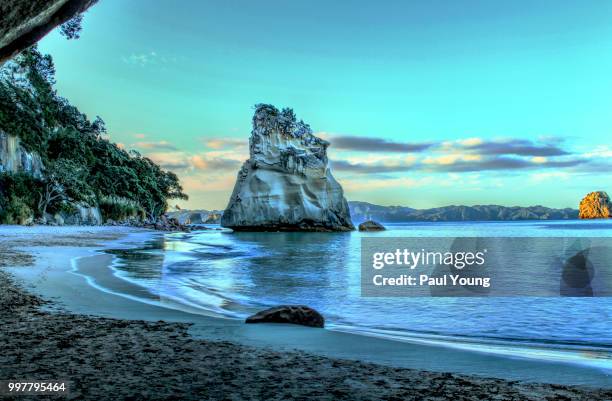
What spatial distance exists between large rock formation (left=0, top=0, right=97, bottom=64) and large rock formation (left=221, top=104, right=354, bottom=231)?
2211 inches

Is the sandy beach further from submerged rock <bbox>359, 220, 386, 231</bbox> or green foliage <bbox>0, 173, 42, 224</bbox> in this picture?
submerged rock <bbox>359, 220, 386, 231</bbox>

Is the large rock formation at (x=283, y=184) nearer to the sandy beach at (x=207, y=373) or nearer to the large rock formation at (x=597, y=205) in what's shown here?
the sandy beach at (x=207, y=373)

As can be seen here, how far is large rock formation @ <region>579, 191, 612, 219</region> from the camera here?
143 meters

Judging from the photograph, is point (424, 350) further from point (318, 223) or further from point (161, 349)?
point (318, 223)

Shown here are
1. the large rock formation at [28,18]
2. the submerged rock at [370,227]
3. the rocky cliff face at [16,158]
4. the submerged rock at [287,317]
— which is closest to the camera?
the large rock formation at [28,18]

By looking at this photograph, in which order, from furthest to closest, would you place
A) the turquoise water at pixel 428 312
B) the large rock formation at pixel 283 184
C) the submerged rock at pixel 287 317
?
the large rock formation at pixel 283 184
the turquoise water at pixel 428 312
the submerged rock at pixel 287 317

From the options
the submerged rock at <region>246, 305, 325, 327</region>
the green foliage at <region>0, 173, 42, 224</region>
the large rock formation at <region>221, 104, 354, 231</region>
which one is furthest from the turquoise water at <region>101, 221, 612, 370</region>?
the large rock formation at <region>221, 104, 354, 231</region>

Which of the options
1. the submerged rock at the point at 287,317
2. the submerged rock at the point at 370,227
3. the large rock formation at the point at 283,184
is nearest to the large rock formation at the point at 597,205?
the submerged rock at the point at 370,227

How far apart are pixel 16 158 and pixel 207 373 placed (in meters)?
39.8

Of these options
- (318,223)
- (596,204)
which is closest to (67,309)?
(318,223)

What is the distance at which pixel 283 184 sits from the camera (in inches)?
2399

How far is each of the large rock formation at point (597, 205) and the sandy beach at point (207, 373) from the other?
170m

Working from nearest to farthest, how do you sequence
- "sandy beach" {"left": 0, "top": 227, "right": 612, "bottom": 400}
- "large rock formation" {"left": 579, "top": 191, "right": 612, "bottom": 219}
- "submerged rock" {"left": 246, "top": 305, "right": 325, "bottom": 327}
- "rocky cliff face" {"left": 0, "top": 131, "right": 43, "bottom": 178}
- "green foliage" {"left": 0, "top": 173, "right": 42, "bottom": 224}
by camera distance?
1. "sandy beach" {"left": 0, "top": 227, "right": 612, "bottom": 400}
2. "submerged rock" {"left": 246, "top": 305, "right": 325, "bottom": 327}
3. "green foliage" {"left": 0, "top": 173, "right": 42, "bottom": 224}
4. "rocky cliff face" {"left": 0, "top": 131, "right": 43, "bottom": 178}
5. "large rock formation" {"left": 579, "top": 191, "right": 612, "bottom": 219}

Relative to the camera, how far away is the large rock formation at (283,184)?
199 ft
